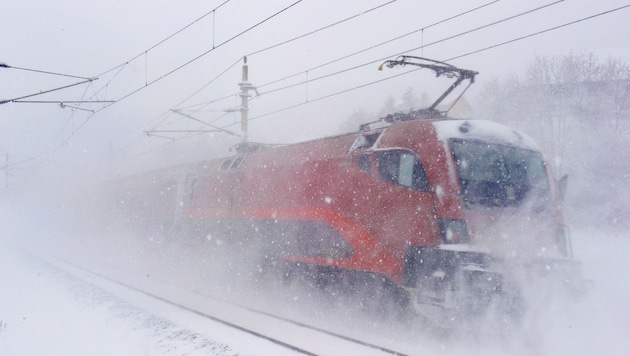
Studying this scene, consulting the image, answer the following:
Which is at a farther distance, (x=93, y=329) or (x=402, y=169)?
(x=93, y=329)

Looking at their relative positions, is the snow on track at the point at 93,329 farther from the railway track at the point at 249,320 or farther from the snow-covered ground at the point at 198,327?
the railway track at the point at 249,320

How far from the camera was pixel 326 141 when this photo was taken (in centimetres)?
894

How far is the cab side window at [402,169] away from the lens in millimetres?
7039

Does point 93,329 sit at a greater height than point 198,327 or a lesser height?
lesser

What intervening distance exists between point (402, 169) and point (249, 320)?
3.80 metres

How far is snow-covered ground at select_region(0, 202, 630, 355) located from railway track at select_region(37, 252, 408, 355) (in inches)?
9.6

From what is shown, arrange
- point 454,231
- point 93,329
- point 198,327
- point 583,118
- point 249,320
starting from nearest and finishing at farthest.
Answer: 1. point 454,231
2. point 198,327
3. point 93,329
4. point 249,320
5. point 583,118

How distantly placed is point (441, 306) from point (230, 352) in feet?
9.00

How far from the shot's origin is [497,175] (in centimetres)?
711

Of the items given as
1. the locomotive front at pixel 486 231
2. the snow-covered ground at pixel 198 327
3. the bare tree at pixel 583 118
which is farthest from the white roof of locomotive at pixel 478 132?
the bare tree at pixel 583 118

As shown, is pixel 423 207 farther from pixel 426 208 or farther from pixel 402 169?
pixel 402 169

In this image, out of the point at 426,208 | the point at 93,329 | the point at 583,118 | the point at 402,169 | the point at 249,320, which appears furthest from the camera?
the point at 583,118

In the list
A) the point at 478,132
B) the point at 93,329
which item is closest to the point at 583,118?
Result: the point at 478,132

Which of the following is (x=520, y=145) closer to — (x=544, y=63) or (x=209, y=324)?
(x=209, y=324)
